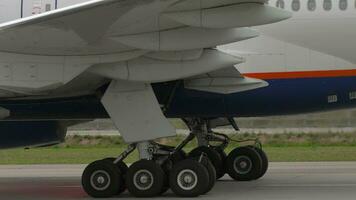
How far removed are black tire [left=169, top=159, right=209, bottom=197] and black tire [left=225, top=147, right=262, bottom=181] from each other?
134 inches

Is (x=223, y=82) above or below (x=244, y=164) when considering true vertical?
above

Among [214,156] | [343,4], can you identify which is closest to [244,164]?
[214,156]

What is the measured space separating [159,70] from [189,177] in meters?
1.72

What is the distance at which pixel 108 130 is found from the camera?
3906cm

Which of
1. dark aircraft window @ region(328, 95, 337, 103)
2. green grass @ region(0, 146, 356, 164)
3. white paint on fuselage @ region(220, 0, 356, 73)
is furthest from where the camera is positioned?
green grass @ region(0, 146, 356, 164)

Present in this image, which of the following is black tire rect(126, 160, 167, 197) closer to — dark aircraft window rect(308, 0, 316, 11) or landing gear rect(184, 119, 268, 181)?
landing gear rect(184, 119, 268, 181)

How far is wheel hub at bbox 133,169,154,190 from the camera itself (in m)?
13.7

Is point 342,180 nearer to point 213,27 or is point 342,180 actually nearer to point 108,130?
point 213,27

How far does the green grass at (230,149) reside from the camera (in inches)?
1017

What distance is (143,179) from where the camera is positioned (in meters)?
13.7

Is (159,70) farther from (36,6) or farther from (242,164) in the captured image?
(242,164)

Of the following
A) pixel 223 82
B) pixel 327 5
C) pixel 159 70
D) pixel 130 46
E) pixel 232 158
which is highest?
pixel 327 5

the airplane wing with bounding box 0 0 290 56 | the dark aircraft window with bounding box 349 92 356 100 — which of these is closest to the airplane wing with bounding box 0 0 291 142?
the airplane wing with bounding box 0 0 290 56

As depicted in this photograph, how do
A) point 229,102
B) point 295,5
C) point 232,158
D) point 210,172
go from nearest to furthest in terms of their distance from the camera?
point 210,172 → point 295,5 → point 229,102 → point 232,158
